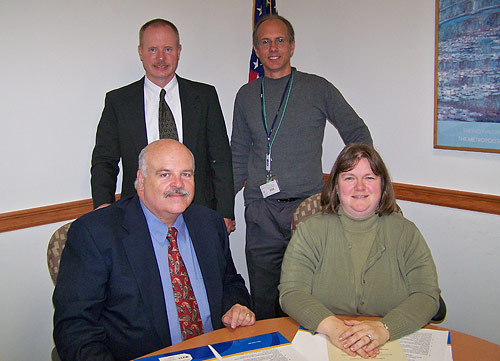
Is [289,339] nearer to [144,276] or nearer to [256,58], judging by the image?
[144,276]

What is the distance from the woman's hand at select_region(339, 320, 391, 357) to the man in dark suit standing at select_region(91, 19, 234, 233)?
54.3 inches

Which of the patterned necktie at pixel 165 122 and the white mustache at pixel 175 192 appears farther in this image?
the patterned necktie at pixel 165 122

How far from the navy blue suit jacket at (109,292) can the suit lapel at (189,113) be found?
0.95 m

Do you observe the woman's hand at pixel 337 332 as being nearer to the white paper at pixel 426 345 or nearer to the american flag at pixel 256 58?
the white paper at pixel 426 345

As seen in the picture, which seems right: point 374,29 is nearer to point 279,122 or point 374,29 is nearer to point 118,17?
point 279,122

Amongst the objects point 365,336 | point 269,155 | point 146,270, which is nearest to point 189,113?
point 269,155

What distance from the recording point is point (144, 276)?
1741mm

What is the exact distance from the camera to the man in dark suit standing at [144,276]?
1.65 meters

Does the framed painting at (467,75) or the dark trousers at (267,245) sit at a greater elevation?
the framed painting at (467,75)

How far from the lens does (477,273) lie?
2934mm

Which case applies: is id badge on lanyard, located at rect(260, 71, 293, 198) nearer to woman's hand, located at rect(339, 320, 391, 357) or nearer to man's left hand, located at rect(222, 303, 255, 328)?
man's left hand, located at rect(222, 303, 255, 328)

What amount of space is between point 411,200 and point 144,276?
2.12 meters

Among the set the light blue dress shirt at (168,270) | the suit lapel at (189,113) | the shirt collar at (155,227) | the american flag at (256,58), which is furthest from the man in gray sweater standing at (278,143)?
the shirt collar at (155,227)

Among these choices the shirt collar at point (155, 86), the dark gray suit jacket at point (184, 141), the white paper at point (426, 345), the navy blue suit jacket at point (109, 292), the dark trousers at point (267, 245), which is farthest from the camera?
the dark trousers at point (267, 245)
